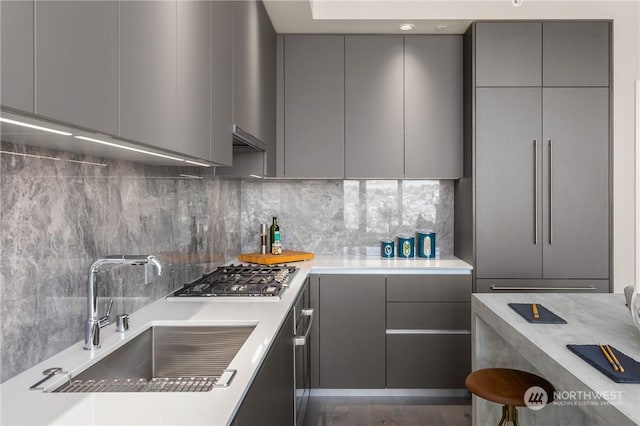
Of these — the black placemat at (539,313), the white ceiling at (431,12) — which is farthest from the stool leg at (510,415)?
the white ceiling at (431,12)

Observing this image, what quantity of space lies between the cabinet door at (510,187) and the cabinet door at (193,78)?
214 cm

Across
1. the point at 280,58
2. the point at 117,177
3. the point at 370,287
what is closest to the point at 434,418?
the point at 370,287

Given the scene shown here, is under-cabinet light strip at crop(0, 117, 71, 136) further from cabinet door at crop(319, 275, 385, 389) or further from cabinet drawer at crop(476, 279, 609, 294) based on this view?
cabinet drawer at crop(476, 279, 609, 294)

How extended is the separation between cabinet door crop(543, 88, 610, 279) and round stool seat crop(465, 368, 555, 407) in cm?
157

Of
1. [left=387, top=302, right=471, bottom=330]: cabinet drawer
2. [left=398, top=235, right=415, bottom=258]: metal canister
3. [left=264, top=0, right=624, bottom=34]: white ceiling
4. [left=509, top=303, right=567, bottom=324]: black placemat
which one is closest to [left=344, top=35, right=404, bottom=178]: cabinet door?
[left=264, top=0, right=624, bottom=34]: white ceiling

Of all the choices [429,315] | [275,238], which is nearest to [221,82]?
[275,238]

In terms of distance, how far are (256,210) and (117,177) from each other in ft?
7.04

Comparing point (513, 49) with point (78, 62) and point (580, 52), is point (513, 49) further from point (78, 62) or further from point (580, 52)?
point (78, 62)

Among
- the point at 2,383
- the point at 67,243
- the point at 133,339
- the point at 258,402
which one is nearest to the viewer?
the point at 2,383

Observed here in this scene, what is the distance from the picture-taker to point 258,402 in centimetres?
150

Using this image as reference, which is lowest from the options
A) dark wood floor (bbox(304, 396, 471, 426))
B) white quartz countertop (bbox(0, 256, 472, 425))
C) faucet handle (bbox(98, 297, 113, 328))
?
dark wood floor (bbox(304, 396, 471, 426))

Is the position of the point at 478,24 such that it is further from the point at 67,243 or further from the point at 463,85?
the point at 67,243

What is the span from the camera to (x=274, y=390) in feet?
5.99

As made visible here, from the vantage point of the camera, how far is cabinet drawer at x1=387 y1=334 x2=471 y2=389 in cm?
346
